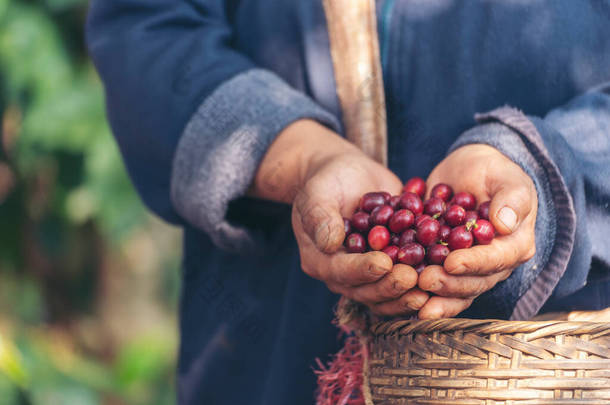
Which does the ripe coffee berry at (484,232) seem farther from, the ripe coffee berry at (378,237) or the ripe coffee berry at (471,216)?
the ripe coffee berry at (378,237)

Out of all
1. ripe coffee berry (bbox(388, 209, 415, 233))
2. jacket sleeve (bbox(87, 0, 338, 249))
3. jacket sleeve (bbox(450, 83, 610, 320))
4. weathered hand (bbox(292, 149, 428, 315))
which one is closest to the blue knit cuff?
jacket sleeve (bbox(87, 0, 338, 249))

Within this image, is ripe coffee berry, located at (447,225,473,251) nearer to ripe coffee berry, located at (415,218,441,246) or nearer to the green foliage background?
ripe coffee berry, located at (415,218,441,246)

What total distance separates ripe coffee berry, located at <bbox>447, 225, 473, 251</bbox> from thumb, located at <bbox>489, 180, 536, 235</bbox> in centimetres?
5

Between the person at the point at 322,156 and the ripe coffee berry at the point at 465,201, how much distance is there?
0.02 m

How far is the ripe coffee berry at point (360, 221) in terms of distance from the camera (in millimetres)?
1057

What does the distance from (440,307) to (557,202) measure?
0.27 meters

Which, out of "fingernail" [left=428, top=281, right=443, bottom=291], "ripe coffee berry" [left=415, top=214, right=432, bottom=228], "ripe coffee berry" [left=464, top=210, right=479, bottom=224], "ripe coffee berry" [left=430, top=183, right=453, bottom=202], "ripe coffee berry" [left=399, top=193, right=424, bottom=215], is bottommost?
"fingernail" [left=428, top=281, right=443, bottom=291]

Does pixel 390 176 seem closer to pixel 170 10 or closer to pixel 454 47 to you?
pixel 454 47

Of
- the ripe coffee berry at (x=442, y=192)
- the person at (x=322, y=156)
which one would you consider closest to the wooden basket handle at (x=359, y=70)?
the person at (x=322, y=156)

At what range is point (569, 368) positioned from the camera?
877mm

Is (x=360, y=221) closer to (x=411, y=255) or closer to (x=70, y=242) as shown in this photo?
(x=411, y=255)

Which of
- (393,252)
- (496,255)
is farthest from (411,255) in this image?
(496,255)

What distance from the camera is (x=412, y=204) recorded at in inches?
42.6

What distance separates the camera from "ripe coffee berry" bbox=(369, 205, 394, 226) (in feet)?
3.43
